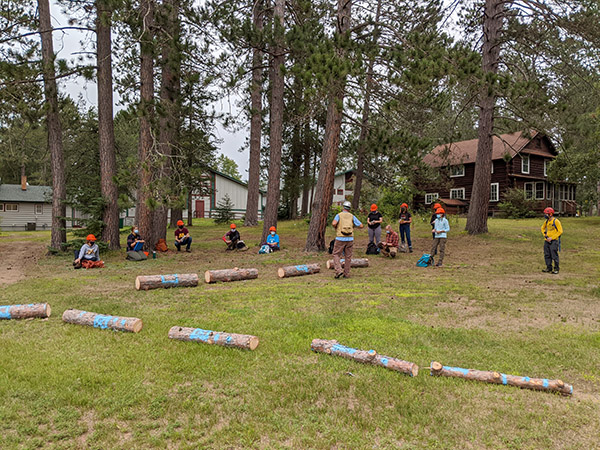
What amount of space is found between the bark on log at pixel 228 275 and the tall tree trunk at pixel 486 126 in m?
11.2

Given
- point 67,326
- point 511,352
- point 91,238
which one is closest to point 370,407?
point 511,352

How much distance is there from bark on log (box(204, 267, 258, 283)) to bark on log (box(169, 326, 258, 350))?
3908 mm

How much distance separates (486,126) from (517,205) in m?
15.1

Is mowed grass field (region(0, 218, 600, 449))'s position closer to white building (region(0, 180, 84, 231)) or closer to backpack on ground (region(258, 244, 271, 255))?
backpack on ground (region(258, 244, 271, 255))

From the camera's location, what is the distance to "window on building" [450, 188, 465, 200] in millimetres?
35312

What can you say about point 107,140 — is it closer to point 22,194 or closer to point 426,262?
point 426,262

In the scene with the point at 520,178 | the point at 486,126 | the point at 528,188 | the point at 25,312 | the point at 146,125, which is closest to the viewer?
the point at 25,312

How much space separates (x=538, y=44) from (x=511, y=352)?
13.3 metres

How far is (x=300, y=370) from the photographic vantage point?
4395mm

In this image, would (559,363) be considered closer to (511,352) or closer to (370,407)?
(511,352)

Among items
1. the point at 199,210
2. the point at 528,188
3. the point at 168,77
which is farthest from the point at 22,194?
the point at 528,188

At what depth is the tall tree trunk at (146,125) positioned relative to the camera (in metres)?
11.9

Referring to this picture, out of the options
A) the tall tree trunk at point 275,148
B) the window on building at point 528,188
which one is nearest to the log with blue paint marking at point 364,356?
the tall tree trunk at point 275,148

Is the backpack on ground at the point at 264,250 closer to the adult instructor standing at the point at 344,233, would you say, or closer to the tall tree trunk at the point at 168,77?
the tall tree trunk at the point at 168,77
